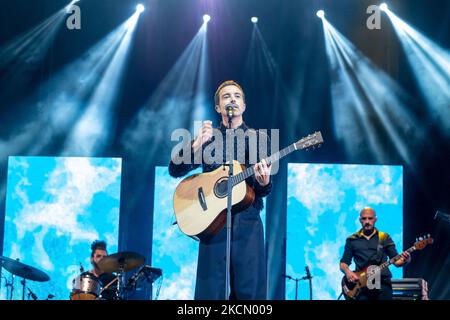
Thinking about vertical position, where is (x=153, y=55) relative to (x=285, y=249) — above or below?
above

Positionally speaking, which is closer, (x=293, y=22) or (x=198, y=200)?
(x=198, y=200)

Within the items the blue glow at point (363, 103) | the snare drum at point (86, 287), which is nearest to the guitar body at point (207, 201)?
the snare drum at point (86, 287)

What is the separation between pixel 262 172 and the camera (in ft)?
15.4

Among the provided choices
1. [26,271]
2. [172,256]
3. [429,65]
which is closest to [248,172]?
[26,271]

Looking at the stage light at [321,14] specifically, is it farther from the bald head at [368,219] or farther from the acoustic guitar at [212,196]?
the acoustic guitar at [212,196]

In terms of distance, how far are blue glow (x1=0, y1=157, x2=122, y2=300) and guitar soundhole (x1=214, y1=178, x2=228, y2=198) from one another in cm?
400

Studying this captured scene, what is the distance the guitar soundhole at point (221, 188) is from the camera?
4.94 meters

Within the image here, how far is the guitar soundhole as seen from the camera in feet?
16.2
